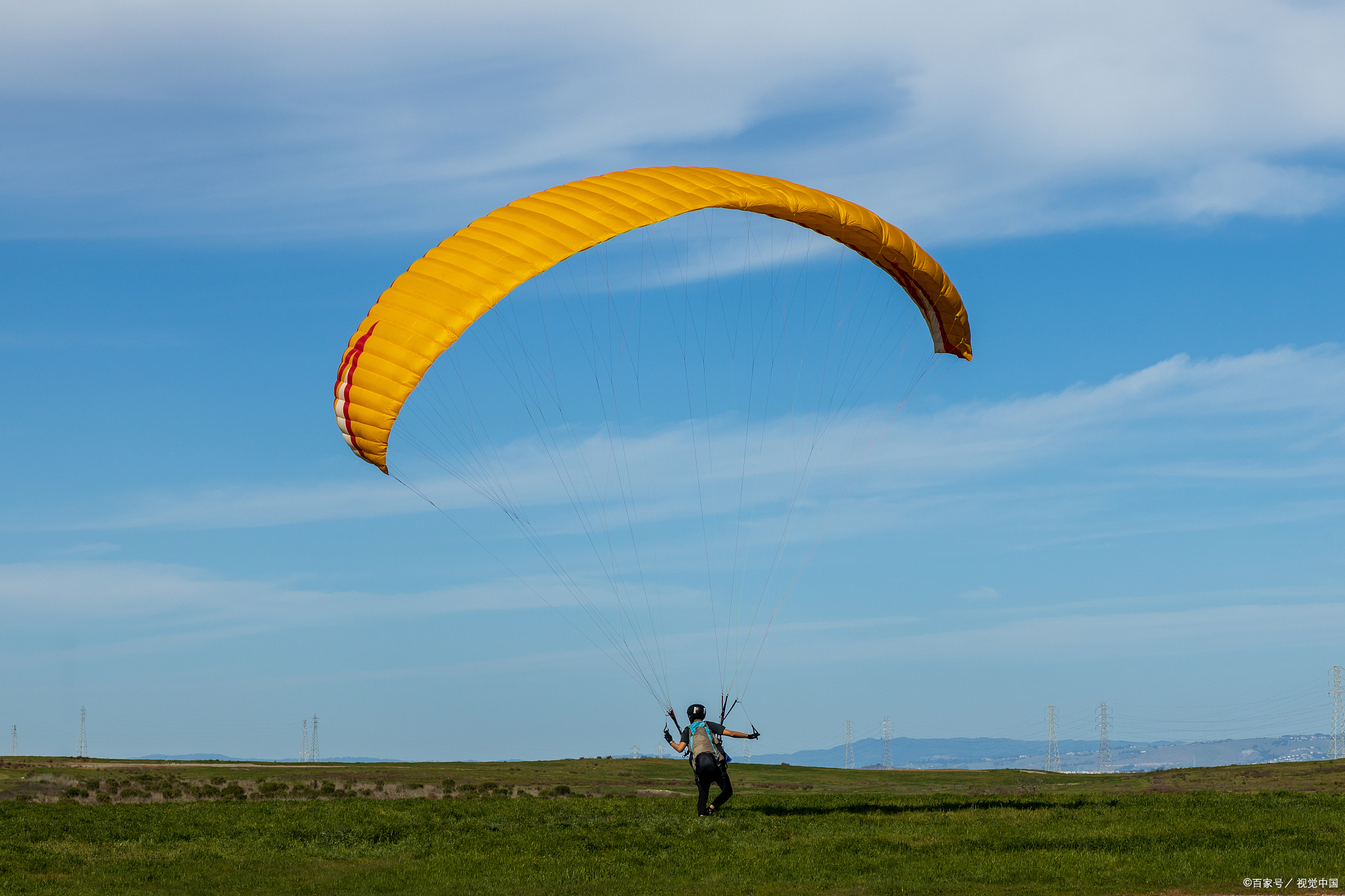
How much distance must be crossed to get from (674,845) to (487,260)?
10.1 m

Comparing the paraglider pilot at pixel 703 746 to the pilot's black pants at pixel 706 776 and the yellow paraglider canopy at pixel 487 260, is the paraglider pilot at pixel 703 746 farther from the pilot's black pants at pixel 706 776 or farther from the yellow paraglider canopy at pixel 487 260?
the yellow paraglider canopy at pixel 487 260

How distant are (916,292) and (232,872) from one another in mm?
17336

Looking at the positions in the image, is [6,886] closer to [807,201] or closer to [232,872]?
[232,872]

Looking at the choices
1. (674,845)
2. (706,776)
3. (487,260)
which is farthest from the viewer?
(706,776)

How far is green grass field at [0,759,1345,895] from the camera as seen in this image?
55.3 feet

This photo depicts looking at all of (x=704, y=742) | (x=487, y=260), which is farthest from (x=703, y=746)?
(x=487, y=260)

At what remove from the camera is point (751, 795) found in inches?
1261

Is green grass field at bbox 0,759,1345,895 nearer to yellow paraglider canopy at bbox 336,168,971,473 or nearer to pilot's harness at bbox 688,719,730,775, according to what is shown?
pilot's harness at bbox 688,719,730,775

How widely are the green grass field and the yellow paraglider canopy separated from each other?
6695mm

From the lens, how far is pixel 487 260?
797 inches

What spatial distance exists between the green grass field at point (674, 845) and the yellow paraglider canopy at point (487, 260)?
6.70 metres

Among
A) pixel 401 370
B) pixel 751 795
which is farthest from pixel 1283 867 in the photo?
pixel 751 795

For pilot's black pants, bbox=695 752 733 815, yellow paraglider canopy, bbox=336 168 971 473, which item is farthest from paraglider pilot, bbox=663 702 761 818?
yellow paraglider canopy, bbox=336 168 971 473

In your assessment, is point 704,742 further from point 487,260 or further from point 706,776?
point 487,260
